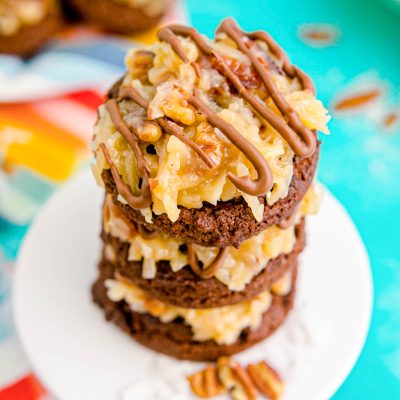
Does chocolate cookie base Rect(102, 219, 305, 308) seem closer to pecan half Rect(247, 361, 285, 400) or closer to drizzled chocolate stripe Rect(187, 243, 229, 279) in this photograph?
drizzled chocolate stripe Rect(187, 243, 229, 279)

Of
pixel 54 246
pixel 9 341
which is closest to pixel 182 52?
pixel 54 246

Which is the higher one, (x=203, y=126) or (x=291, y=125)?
(x=203, y=126)

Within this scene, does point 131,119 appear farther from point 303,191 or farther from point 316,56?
point 316,56

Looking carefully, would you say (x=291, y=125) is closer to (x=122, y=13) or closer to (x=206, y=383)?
(x=206, y=383)

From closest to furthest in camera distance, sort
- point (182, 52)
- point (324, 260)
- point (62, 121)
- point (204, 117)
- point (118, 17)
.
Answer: point (204, 117), point (182, 52), point (324, 260), point (62, 121), point (118, 17)

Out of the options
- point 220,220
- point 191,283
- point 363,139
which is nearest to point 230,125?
point 220,220

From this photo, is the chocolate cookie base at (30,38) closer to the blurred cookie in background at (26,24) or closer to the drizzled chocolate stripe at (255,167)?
the blurred cookie in background at (26,24)
